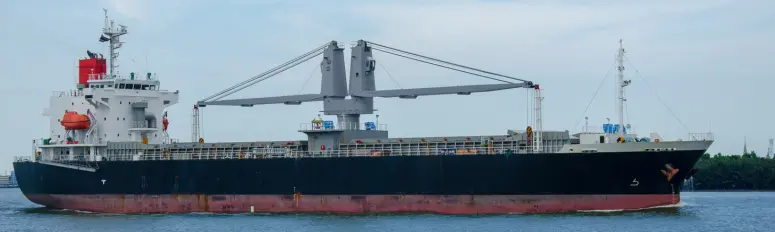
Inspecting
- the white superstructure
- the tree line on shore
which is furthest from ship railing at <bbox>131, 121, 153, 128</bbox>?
the tree line on shore

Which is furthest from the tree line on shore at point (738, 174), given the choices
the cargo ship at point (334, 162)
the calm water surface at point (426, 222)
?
the cargo ship at point (334, 162)

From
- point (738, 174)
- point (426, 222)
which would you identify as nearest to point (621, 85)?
point (426, 222)

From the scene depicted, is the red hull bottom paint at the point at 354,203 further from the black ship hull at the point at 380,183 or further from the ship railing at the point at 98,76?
the ship railing at the point at 98,76

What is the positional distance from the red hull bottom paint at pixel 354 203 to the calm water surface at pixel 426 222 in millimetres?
668

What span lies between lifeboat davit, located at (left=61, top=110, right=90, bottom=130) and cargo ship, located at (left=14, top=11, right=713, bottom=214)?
0.05 meters

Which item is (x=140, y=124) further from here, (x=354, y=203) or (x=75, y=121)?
(x=354, y=203)

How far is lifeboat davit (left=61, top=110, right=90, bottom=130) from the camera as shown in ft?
182

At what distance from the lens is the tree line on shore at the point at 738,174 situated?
88.1m

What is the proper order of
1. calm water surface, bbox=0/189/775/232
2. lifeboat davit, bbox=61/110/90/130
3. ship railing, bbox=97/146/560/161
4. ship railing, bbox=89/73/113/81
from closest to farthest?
calm water surface, bbox=0/189/775/232 → ship railing, bbox=97/146/560/161 → lifeboat davit, bbox=61/110/90/130 → ship railing, bbox=89/73/113/81

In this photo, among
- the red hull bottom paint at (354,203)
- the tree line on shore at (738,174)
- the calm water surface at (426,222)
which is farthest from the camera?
the tree line on shore at (738,174)

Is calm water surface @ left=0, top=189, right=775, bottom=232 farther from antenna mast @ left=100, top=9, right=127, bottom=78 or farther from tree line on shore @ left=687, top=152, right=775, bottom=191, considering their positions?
tree line on shore @ left=687, top=152, right=775, bottom=191

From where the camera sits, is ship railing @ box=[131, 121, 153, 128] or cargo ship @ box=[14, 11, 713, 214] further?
ship railing @ box=[131, 121, 153, 128]

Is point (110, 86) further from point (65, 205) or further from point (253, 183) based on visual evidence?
point (253, 183)

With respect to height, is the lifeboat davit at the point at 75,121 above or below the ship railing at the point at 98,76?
below
